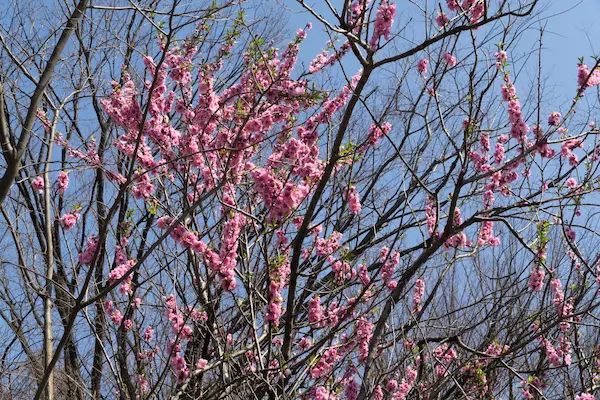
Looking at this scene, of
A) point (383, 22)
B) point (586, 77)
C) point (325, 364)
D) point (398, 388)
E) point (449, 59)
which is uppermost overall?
point (449, 59)

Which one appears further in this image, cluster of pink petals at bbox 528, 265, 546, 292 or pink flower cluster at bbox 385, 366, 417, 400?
pink flower cluster at bbox 385, 366, 417, 400

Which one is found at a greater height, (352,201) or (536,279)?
(352,201)

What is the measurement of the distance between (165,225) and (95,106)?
14.7 feet

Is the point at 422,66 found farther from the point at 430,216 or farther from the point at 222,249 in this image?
the point at 222,249

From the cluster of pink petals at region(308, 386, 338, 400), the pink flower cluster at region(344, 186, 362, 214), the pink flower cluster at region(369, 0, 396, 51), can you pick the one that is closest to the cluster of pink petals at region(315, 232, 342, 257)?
the pink flower cluster at region(344, 186, 362, 214)


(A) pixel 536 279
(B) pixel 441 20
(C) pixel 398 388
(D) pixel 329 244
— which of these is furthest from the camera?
(D) pixel 329 244

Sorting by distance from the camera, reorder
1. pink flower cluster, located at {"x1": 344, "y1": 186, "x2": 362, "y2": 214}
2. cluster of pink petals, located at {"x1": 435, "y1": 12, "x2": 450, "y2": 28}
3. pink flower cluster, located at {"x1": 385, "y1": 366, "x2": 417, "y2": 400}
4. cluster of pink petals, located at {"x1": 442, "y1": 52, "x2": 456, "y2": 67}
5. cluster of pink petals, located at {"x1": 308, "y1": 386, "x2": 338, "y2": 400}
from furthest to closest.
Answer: pink flower cluster, located at {"x1": 385, "y1": 366, "x2": 417, "y2": 400} → cluster of pink petals, located at {"x1": 442, "y1": 52, "x2": 456, "y2": 67} → pink flower cluster, located at {"x1": 344, "y1": 186, "x2": 362, "y2": 214} → cluster of pink petals, located at {"x1": 308, "y1": 386, "x2": 338, "y2": 400} → cluster of pink petals, located at {"x1": 435, "y1": 12, "x2": 450, "y2": 28}

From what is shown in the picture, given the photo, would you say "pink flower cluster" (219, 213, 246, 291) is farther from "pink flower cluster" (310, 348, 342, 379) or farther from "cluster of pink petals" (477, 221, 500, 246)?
"cluster of pink petals" (477, 221, 500, 246)

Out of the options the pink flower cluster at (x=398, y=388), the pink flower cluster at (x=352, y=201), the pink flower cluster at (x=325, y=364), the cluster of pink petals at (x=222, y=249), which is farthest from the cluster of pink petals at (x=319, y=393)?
the pink flower cluster at (x=352, y=201)

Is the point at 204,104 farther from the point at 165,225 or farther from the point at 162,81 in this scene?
the point at 165,225

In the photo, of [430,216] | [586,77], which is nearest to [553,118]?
[586,77]

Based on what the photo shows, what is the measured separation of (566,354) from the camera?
557 cm

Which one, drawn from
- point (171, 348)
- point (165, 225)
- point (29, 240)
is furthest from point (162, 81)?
point (29, 240)

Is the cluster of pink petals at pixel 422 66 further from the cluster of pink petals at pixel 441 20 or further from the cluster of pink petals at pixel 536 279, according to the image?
the cluster of pink petals at pixel 536 279
